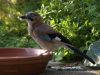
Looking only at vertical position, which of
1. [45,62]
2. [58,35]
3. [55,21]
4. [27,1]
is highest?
[27,1]

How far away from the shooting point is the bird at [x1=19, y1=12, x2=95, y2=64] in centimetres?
372

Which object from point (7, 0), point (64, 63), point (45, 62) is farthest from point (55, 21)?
point (45, 62)

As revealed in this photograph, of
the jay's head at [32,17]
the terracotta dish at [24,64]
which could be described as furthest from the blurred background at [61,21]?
the terracotta dish at [24,64]

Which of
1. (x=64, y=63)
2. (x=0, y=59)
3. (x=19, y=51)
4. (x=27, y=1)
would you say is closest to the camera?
(x=0, y=59)

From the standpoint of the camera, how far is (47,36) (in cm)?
379

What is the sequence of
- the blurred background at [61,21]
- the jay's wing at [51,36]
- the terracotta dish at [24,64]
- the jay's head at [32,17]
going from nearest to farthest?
1. the terracotta dish at [24,64]
2. the jay's wing at [51,36]
3. the jay's head at [32,17]
4. the blurred background at [61,21]

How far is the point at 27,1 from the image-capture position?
817 cm

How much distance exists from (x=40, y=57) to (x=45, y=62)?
0.09m

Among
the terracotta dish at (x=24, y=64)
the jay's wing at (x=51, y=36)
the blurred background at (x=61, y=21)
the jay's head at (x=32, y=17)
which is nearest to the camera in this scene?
the terracotta dish at (x=24, y=64)

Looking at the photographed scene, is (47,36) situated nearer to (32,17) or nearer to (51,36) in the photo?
(51,36)

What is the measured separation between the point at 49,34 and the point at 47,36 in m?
0.06

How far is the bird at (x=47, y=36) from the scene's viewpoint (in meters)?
3.72

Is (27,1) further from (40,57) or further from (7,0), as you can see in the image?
(40,57)

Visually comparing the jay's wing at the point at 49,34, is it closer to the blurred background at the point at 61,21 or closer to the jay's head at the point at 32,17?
the jay's head at the point at 32,17
